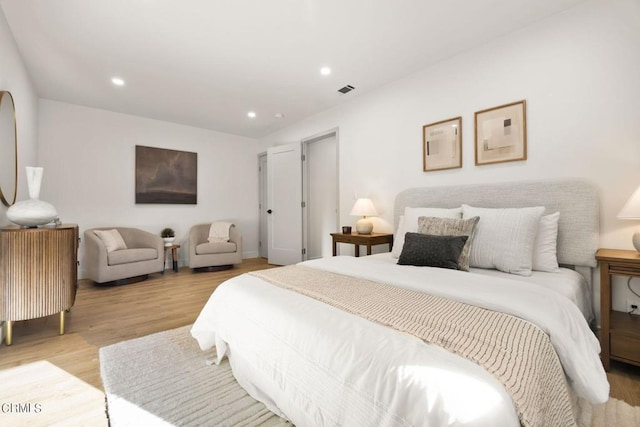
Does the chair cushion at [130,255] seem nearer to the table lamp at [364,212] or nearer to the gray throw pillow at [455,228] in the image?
the table lamp at [364,212]

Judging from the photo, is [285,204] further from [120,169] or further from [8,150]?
[8,150]

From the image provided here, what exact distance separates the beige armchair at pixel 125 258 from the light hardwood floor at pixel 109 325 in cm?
16

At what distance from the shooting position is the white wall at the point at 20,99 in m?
2.28

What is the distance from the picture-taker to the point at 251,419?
1.33m

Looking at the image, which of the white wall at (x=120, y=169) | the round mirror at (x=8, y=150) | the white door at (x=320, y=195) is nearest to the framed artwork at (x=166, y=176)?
the white wall at (x=120, y=169)

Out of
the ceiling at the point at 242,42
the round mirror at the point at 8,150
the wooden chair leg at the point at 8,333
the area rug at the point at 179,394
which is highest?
the ceiling at the point at 242,42

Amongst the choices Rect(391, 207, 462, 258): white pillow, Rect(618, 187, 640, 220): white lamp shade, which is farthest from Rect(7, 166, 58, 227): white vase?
Rect(618, 187, 640, 220): white lamp shade

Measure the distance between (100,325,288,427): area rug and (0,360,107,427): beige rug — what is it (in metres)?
0.08

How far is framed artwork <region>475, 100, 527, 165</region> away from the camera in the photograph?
2400mm

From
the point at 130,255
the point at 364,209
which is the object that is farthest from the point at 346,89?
the point at 130,255

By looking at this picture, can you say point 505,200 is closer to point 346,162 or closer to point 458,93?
point 458,93

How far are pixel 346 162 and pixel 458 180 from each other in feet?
5.26

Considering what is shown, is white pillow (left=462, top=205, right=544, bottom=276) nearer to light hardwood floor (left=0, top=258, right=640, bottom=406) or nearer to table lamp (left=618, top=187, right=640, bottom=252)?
table lamp (left=618, top=187, right=640, bottom=252)

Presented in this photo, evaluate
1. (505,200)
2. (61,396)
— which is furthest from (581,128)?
(61,396)
